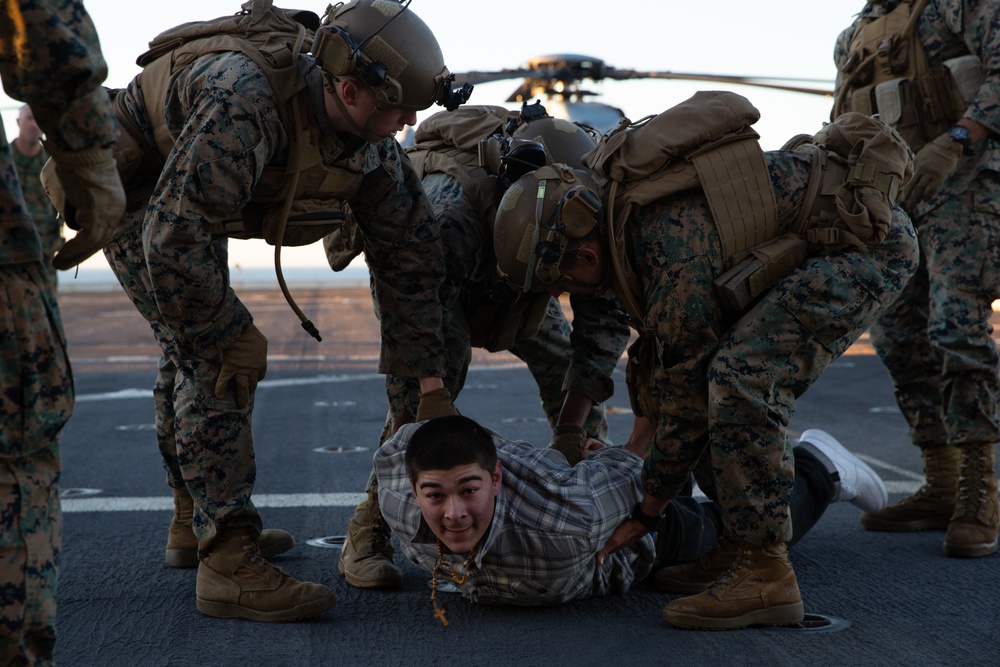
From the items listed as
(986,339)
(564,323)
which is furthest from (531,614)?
(986,339)

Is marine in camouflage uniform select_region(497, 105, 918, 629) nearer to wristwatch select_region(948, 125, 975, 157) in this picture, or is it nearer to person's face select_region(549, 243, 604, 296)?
person's face select_region(549, 243, 604, 296)

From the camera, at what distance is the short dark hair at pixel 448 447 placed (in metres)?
2.93

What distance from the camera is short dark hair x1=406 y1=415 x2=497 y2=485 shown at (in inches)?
115

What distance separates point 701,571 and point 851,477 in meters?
0.91

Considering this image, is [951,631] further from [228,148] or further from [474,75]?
[474,75]

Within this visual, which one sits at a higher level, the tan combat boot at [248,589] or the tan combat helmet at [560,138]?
the tan combat helmet at [560,138]

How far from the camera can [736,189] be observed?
2.99m

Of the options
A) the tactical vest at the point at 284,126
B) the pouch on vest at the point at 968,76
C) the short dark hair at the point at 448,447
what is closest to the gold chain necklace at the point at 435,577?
the short dark hair at the point at 448,447

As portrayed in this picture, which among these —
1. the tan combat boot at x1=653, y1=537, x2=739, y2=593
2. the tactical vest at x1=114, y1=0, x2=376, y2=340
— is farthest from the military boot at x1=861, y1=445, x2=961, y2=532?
the tactical vest at x1=114, y1=0, x2=376, y2=340

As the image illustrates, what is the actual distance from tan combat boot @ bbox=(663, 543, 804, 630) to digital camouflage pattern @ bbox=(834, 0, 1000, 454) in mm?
1173

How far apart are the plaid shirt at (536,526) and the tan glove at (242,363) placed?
0.48 meters

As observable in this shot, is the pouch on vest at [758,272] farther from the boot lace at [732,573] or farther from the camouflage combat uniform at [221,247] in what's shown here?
the camouflage combat uniform at [221,247]

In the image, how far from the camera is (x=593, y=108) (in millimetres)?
14945

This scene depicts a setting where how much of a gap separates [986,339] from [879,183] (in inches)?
40.4
